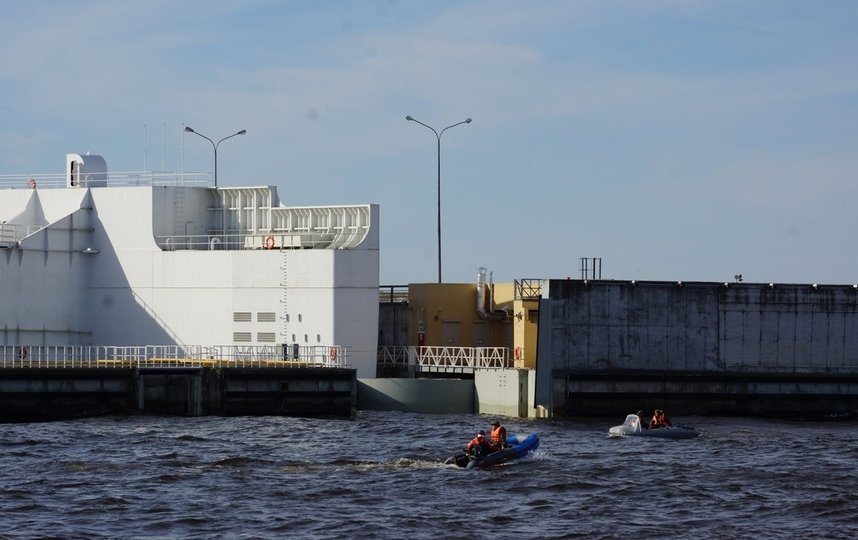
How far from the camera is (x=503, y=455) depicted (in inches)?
1976

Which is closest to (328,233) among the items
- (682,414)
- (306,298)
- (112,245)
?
(306,298)

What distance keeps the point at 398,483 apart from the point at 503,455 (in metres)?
5.18

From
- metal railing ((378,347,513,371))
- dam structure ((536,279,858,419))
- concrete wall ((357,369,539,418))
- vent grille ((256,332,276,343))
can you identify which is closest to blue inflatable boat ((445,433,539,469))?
dam structure ((536,279,858,419))

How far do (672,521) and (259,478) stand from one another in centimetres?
1260

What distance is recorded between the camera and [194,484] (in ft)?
149

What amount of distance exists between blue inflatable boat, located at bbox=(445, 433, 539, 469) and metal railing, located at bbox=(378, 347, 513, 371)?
17973mm

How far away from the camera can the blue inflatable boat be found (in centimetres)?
4953

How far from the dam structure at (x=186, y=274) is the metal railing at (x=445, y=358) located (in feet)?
10.6

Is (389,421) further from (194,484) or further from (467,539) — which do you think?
(467,539)

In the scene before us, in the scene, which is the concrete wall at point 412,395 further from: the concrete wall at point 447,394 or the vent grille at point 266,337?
the vent grille at point 266,337

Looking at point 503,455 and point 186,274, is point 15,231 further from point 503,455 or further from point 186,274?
point 503,455

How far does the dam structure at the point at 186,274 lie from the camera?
70.4 m

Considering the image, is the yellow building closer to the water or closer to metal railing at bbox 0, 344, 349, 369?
metal railing at bbox 0, 344, 349, 369

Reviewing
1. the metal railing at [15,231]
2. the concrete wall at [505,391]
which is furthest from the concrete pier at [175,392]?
the metal railing at [15,231]
